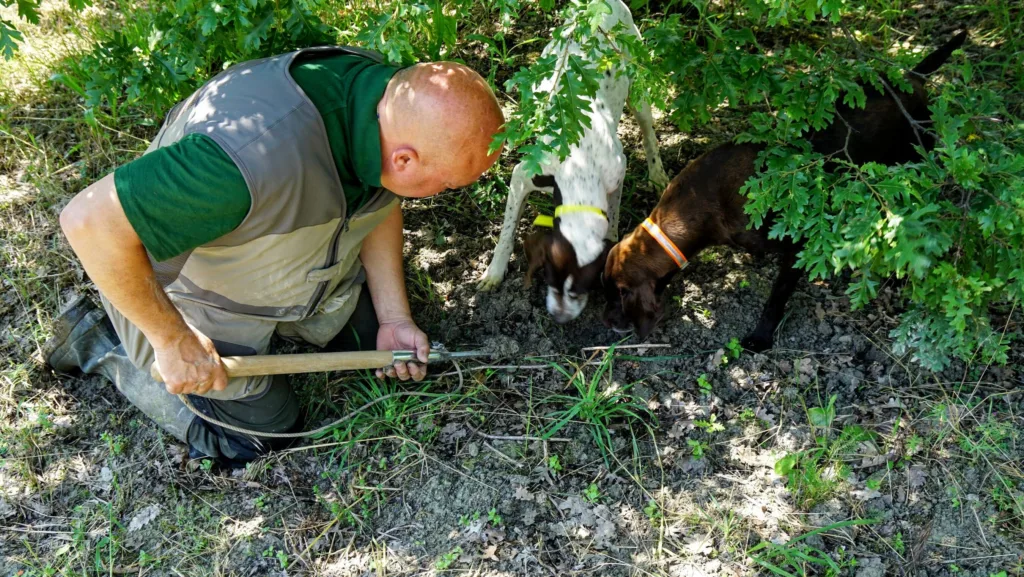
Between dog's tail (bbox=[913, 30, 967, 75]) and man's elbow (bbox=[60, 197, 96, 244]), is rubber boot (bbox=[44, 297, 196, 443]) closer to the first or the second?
man's elbow (bbox=[60, 197, 96, 244])

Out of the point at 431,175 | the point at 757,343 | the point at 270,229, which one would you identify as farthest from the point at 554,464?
the point at 270,229

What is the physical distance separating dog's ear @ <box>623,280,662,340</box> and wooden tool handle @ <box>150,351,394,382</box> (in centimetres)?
107

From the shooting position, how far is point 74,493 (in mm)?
2961

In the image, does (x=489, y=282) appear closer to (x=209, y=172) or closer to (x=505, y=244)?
(x=505, y=244)

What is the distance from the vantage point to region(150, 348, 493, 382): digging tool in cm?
271

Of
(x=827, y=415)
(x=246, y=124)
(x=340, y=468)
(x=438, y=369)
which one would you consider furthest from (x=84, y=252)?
(x=827, y=415)

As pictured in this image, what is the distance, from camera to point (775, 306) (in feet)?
10.9

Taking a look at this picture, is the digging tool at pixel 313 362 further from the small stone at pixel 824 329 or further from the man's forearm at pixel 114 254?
the small stone at pixel 824 329

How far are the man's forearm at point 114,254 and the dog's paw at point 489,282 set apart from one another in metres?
1.57

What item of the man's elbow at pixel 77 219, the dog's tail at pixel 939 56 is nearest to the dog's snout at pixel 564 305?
the dog's tail at pixel 939 56

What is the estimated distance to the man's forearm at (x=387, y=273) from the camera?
325cm

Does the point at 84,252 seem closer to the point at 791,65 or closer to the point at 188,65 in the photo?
the point at 188,65

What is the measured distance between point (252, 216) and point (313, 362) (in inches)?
28.0

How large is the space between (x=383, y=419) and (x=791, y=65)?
3.01 meters
